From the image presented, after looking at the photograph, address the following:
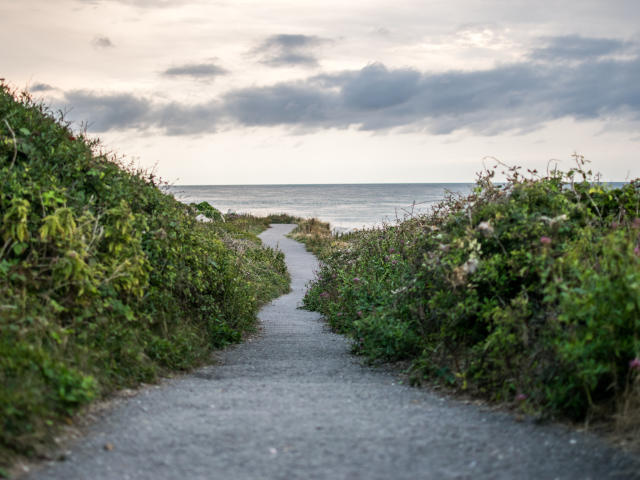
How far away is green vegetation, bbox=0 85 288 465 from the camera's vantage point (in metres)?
3.88

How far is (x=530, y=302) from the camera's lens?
16.3 ft

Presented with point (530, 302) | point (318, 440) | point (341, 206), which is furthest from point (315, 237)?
point (341, 206)

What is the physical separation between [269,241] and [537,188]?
90.5ft

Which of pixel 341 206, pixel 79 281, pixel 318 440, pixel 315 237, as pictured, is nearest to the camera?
pixel 318 440

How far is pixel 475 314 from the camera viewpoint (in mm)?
5387

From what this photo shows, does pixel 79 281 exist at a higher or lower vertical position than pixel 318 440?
higher

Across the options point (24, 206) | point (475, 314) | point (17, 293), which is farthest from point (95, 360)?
point (475, 314)

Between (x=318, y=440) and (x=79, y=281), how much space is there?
2583 mm

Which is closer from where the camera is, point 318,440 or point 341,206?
point 318,440

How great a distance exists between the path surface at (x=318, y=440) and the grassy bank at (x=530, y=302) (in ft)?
1.13

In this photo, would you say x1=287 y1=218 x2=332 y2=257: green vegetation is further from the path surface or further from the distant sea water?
the path surface

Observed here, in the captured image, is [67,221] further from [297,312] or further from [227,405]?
[297,312]

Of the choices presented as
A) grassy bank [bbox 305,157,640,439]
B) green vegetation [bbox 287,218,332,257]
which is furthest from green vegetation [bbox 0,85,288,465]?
green vegetation [bbox 287,218,332,257]

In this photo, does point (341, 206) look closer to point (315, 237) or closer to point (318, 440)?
point (315, 237)
